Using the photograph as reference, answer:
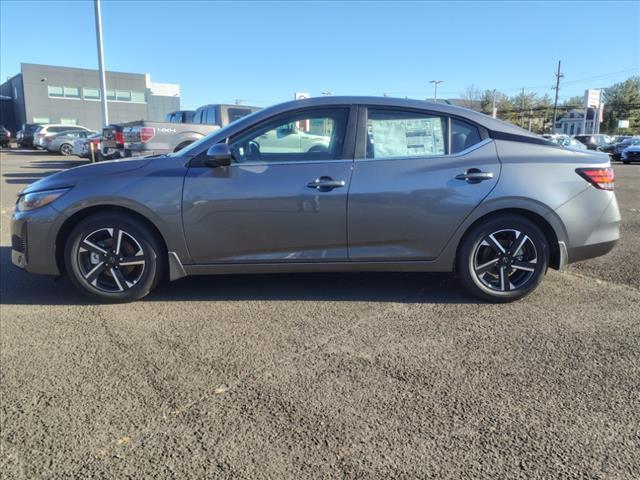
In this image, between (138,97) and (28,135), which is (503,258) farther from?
(138,97)

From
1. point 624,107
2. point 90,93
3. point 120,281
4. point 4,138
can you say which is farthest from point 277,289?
point 624,107

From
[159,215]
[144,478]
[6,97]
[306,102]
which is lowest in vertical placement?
[144,478]

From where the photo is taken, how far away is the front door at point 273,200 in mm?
3953

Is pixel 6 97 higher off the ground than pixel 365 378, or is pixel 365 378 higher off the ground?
pixel 6 97

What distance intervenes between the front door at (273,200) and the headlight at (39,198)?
1.05m

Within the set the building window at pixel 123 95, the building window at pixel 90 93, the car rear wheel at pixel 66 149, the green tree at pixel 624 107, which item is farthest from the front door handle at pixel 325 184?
the green tree at pixel 624 107

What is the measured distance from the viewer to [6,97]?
184 feet

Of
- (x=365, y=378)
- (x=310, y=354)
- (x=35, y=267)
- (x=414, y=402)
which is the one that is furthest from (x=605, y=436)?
(x=35, y=267)

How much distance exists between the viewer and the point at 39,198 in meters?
4.08

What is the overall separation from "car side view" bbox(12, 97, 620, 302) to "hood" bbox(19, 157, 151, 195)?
0.06 ft

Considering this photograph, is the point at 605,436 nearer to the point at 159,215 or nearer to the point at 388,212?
the point at 388,212

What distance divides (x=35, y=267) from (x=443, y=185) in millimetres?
3361

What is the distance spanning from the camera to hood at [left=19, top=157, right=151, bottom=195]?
407 cm

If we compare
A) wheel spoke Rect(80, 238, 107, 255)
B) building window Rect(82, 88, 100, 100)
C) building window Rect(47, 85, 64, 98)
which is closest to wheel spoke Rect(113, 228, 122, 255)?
wheel spoke Rect(80, 238, 107, 255)
